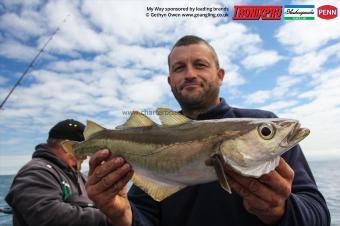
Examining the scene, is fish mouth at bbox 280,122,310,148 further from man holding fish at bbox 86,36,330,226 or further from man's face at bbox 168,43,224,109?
man's face at bbox 168,43,224,109

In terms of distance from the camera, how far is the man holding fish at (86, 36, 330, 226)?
127 inches

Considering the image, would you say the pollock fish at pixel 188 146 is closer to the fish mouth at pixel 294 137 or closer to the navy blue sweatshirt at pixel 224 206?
the fish mouth at pixel 294 137

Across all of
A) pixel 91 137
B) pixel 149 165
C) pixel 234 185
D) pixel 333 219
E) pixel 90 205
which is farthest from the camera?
pixel 333 219

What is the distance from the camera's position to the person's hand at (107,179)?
3.96m

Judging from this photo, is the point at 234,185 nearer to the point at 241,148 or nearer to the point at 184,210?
the point at 241,148

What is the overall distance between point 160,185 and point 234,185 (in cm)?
98

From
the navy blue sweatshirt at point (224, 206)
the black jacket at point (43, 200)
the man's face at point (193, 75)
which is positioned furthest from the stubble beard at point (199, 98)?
the black jacket at point (43, 200)

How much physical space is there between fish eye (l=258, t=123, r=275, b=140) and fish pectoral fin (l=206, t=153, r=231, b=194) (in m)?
0.46

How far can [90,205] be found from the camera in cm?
779

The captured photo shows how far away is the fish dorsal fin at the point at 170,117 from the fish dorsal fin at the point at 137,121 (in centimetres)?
24

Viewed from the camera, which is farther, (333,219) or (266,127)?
(333,219)

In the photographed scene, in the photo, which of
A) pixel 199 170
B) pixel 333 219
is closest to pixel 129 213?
pixel 199 170

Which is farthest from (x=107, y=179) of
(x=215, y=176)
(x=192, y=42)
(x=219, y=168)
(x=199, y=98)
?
(x=192, y=42)

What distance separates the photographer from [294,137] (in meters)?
3.16
